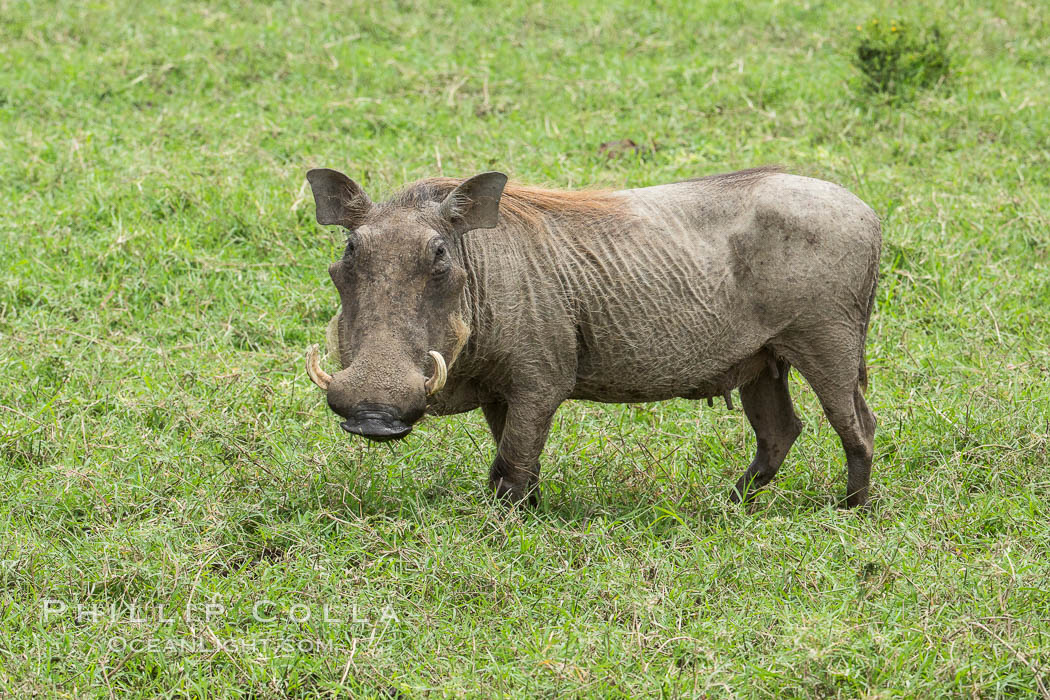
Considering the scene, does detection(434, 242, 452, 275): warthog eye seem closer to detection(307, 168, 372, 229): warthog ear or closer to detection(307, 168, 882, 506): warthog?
detection(307, 168, 882, 506): warthog

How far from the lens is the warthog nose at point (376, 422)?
416cm

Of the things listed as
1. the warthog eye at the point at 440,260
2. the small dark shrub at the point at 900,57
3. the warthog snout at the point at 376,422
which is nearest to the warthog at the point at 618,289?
the warthog eye at the point at 440,260

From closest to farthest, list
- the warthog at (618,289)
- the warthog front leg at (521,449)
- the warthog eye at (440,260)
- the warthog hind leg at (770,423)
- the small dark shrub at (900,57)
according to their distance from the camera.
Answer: the warthog eye at (440,260)
the warthog at (618,289)
the warthog front leg at (521,449)
the warthog hind leg at (770,423)
the small dark shrub at (900,57)

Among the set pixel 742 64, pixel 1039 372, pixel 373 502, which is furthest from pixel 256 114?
pixel 1039 372

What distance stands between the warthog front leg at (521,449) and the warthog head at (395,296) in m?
0.39

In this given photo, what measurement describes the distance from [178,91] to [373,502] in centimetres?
538

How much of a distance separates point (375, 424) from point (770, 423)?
6.14ft

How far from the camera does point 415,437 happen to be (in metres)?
5.59

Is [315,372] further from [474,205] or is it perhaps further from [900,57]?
[900,57]

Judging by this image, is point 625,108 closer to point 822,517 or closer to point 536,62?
point 536,62

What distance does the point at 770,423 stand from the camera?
5.31m

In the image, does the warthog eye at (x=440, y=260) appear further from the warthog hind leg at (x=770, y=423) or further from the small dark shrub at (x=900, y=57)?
A: the small dark shrub at (x=900, y=57)

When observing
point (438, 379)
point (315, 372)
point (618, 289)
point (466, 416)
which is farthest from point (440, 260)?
point (466, 416)

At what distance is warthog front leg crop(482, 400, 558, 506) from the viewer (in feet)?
15.6
